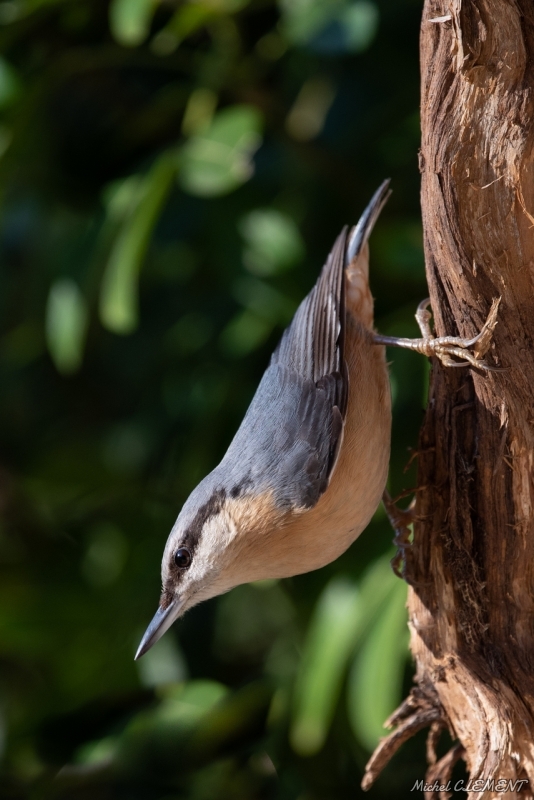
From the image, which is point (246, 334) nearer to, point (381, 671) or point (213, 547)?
point (213, 547)

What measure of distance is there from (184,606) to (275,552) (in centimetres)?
36

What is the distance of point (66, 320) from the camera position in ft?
11.3

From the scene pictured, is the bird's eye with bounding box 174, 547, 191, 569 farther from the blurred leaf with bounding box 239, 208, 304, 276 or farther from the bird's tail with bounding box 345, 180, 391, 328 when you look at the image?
the blurred leaf with bounding box 239, 208, 304, 276

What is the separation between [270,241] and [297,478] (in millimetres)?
1400

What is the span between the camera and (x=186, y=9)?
3.42m

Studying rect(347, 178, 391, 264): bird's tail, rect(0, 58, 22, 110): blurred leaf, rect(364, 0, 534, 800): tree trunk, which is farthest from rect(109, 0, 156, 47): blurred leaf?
rect(364, 0, 534, 800): tree trunk

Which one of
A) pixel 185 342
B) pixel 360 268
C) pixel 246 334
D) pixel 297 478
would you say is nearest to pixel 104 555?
pixel 185 342

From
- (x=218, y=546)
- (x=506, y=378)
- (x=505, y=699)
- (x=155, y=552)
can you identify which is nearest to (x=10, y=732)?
(x=155, y=552)

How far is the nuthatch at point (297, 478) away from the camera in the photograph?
94.9 inches

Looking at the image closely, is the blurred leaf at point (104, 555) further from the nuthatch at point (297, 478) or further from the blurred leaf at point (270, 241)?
the blurred leaf at point (270, 241)

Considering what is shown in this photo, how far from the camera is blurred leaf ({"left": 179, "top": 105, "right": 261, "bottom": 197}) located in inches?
125

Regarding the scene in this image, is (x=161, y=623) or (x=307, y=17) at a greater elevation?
(x=307, y=17)

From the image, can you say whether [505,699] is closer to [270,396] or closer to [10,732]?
[270,396]

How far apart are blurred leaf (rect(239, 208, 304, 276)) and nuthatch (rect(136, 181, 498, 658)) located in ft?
2.31
